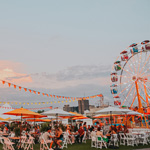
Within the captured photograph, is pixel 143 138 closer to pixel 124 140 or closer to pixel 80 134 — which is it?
pixel 124 140

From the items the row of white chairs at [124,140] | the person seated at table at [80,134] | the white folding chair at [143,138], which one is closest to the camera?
the row of white chairs at [124,140]

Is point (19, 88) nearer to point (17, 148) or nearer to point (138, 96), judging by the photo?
point (17, 148)

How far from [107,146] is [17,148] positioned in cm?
502

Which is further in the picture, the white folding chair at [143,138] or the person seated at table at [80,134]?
the person seated at table at [80,134]

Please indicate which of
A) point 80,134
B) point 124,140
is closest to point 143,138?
point 124,140

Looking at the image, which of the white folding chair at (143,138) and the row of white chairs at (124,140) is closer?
the row of white chairs at (124,140)

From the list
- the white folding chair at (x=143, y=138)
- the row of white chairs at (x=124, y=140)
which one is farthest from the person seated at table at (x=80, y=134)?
the white folding chair at (x=143, y=138)

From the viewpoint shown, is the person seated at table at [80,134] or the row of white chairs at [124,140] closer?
the row of white chairs at [124,140]

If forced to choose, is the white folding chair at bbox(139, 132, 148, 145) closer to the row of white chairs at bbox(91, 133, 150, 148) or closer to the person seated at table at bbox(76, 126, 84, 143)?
the row of white chairs at bbox(91, 133, 150, 148)

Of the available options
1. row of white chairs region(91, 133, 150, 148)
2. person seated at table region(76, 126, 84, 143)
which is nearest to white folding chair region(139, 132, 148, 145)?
row of white chairs region(91, 133, 150, 148)

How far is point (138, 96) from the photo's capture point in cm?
2622

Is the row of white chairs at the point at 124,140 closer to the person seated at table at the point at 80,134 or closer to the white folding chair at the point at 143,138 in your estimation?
the white folding chair at the point at 143,138

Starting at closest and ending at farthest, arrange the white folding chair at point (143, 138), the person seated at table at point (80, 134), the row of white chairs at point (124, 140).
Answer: the row of white chairs at point (124, 140)
the white folding chair at point (143, 138)
the person seated at table at point (80, 134)

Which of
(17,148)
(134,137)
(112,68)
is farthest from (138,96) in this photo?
(17,148)
